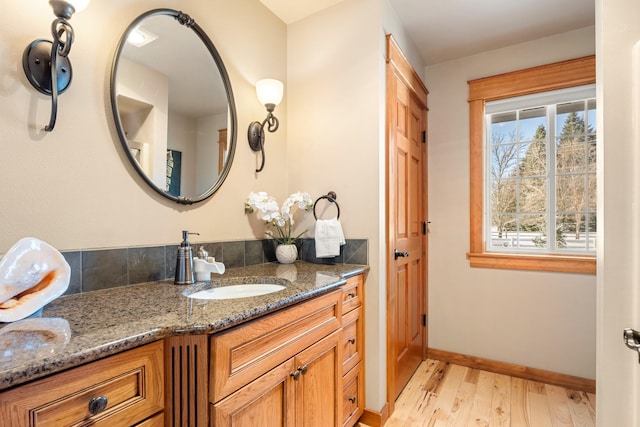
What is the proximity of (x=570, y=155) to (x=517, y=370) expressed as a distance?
1655mm

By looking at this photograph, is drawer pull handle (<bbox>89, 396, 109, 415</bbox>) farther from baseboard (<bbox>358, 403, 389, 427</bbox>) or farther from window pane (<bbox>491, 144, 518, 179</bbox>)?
window pane (<bbox>491, 144, 518, 179</bbox>)

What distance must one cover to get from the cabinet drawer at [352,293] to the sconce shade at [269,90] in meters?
1.12

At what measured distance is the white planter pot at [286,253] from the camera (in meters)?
1.91

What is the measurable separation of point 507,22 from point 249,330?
101 inches

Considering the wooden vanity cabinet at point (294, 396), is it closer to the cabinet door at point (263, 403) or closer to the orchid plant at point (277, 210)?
the cabinet door at point (263, 403)

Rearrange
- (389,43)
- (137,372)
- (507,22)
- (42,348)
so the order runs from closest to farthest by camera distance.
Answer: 1. (42,348)
2. (137,372)
3. (389,43)
4. (507,22)

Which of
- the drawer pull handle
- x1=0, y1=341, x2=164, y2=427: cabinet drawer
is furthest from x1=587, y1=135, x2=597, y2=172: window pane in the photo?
the drawer pull handle

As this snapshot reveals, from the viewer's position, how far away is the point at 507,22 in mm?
2184

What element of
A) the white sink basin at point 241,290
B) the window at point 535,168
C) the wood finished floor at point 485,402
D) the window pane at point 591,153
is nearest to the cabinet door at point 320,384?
the white sink basin at point 241,290

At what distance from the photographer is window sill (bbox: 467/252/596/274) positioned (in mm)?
2217

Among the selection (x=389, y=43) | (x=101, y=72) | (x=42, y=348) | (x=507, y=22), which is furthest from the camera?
(x=507, y=22)

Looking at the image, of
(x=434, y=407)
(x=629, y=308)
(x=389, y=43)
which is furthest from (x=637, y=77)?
(x=434, y=407)

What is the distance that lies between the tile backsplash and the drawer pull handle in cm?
58

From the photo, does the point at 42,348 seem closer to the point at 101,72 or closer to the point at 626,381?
the point at 101,72
